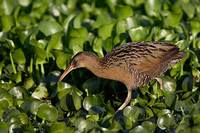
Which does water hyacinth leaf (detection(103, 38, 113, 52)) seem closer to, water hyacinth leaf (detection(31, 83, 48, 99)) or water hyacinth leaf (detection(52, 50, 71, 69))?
water hyacinth leaf (detection(52, 50, 71, 69))

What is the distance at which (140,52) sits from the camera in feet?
28.5

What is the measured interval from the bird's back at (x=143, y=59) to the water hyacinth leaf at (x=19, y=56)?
1.08 m

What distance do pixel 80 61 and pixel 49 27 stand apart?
1.43 m

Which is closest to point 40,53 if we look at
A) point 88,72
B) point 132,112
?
point 88,72

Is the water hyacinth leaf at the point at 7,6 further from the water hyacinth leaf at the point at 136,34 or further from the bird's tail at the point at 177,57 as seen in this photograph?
the bird's tail at the point at 177,57

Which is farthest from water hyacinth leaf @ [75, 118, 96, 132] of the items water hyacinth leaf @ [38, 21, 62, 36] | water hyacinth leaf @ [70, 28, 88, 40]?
water hyacinth leaf @ [38, 21, 62, 36]

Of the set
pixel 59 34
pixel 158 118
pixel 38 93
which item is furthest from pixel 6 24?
pixel 158 118

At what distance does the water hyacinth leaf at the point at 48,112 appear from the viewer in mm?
8086

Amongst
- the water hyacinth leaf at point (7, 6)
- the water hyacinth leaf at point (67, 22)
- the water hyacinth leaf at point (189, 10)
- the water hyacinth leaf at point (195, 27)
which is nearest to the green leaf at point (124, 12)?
the water hyacinth leaf at point (67, 22)

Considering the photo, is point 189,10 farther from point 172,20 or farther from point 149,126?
point 149,126

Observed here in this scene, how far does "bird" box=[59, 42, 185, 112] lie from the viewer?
28.4ft

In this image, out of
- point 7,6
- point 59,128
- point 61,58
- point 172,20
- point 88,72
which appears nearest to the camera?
point 59,128

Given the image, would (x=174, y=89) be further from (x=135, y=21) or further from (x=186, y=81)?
(x=135, y=21)

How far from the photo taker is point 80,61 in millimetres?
8656
